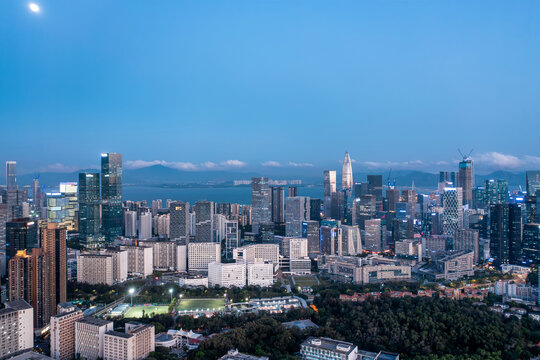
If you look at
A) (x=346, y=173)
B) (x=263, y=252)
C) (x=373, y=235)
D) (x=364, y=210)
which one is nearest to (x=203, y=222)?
(x=263, y=252)

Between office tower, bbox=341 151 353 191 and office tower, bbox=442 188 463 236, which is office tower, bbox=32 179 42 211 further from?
office tower, bbox=442 188 463 236

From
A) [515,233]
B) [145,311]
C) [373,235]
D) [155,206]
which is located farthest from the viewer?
[155,206]

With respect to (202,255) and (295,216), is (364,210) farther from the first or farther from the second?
(202,255)

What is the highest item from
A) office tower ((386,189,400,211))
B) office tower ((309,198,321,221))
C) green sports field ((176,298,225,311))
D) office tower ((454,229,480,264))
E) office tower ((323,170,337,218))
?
office tower ((323,170,337,218))

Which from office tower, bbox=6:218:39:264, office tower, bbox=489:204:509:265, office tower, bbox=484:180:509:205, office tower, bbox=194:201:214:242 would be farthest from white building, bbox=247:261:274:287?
office tower, bbox=484:180:509:205

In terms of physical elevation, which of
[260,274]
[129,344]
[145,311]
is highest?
[129,344]

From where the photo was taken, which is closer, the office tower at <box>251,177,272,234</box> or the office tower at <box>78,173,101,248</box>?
the office tower at <box>78,173,101,248</box>

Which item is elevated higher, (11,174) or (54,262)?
(11,174)
